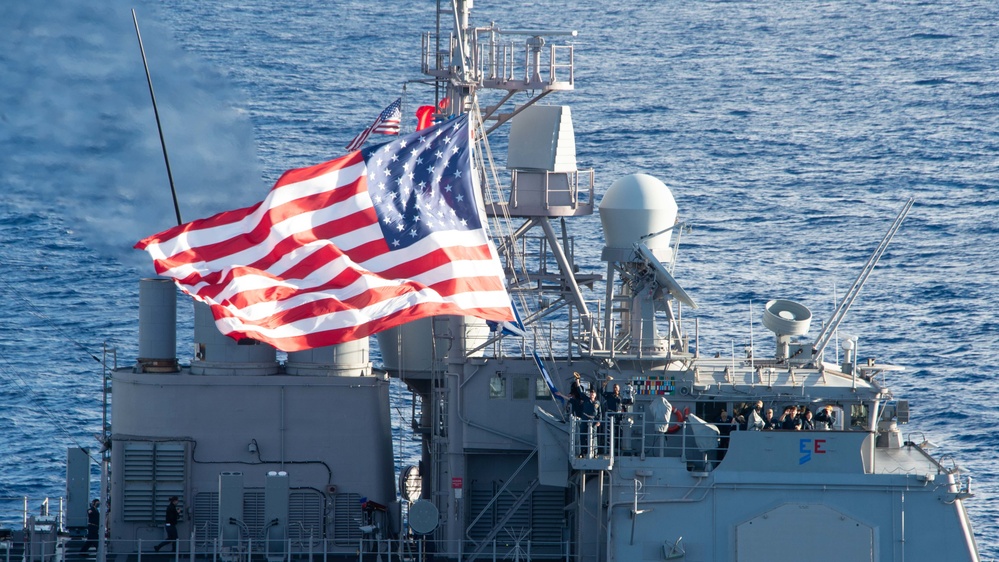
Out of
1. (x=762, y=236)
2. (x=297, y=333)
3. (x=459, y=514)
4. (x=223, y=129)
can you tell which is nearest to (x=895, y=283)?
(x=762, y=236)

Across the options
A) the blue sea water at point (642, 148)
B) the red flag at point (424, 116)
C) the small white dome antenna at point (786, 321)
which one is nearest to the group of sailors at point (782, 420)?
Answer: the small white dome antenna at point (786, 321)

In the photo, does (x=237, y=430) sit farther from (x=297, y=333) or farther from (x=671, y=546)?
(x=671, y=546)

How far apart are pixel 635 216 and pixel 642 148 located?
31.3 m

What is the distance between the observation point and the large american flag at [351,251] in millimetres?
25906

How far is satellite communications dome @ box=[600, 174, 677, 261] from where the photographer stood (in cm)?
2922

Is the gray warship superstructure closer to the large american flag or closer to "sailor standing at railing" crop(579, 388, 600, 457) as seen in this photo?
"sailor standing at railing" crop(579, 388, 600, 457)

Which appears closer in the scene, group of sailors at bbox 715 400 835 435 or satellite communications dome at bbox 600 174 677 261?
group of sailors at bbox 715 400 835 435

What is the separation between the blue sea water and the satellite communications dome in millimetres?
7293

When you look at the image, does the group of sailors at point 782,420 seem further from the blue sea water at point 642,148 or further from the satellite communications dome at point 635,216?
the blue sea water at point 642,148

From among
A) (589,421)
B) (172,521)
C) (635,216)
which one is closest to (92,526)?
(172,521)

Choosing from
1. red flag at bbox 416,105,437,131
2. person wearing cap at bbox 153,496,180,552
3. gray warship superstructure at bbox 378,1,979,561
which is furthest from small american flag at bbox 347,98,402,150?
person wearing cap at bbox 153,496,180,552

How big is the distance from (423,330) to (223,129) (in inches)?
532

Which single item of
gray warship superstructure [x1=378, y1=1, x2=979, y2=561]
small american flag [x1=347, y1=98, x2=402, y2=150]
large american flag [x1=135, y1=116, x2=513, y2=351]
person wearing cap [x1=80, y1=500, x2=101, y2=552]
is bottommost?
person wearing cap [x1=80, y1=500, x2=101, y2=552]

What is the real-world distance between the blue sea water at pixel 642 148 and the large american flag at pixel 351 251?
24.8 feet
